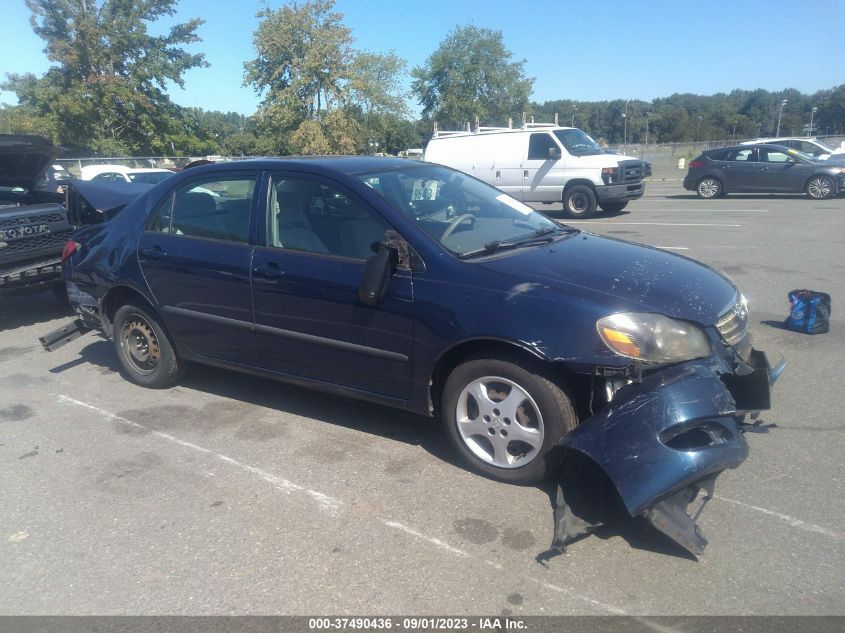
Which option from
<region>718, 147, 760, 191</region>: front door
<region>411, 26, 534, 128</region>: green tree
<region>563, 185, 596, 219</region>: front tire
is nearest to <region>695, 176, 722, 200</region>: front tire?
<region>718, 147, 760, 191</region>: front door

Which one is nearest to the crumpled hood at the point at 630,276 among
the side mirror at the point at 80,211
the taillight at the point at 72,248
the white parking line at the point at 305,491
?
the white parking line at the point at 305,491

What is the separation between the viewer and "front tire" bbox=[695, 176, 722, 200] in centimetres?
1942

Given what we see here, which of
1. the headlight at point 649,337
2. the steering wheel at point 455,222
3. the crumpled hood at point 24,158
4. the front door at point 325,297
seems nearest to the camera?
the headlight at point 649,337

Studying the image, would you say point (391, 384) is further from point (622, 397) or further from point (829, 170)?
point (829, 170)

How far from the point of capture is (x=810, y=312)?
6059mm

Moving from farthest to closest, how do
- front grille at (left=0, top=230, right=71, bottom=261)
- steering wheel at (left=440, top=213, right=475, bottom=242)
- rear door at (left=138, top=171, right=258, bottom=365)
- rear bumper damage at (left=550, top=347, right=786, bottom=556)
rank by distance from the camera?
front grille at (left=0, top=230, right=71, bottom=261), rear door at (left=138, top=171, right=258, bottom=365), steering wheel at (left=440, top=213, right=475, bottom=242), rear bumper damage at (left=550, top=347, right=786, bottom=556)

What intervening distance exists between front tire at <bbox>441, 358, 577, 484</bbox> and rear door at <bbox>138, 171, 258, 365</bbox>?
164 cm

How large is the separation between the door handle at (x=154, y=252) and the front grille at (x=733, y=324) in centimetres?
379

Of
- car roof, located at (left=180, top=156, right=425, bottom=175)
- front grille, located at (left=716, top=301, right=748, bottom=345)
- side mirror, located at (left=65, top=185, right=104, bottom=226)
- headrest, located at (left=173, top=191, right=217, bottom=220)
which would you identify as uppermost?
car roof, located at (left=180, top=156, right=425, bottom=175)

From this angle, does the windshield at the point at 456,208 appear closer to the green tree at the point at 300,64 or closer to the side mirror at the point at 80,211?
the side mirror at the point at 80,211

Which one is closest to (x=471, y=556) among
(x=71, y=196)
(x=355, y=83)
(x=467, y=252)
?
(x=467, y=252)

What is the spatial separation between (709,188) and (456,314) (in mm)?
18344

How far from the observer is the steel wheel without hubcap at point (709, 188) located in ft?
63.8

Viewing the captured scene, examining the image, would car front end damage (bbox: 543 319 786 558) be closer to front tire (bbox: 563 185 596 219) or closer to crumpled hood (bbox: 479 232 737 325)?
crumpled hood (bbox: 479 232 737 325)
